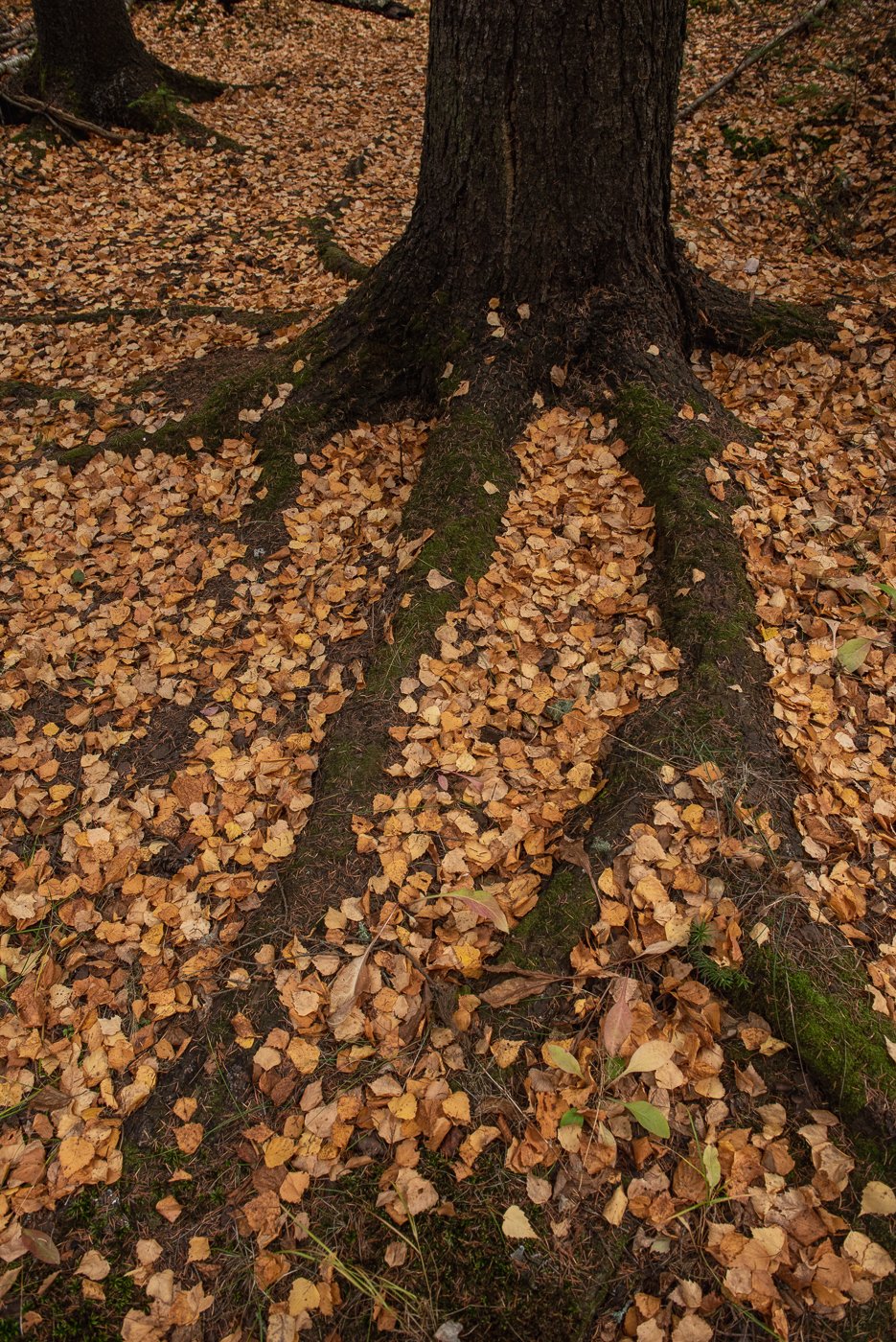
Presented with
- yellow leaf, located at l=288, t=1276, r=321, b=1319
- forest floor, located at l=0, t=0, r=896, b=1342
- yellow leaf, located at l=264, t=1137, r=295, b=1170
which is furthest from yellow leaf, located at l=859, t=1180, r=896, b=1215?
yellow leaf, located at l=264, t=1137, r=295, b=1170

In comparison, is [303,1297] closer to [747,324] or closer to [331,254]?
→ [747,324]

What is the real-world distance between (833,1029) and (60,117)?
32.3 ft

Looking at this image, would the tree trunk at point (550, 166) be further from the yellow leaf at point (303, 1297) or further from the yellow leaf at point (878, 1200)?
the yellow leaf at point (303, 1297)

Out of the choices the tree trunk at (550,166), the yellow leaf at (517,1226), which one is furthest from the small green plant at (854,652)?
the yellow leaf at (517,1226)

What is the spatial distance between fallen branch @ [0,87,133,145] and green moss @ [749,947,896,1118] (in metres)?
9.23

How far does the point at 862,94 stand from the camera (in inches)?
248

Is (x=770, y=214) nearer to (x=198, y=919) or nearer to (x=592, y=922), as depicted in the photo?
(x=592, y=922)

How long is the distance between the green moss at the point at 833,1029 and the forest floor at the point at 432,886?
0.01m

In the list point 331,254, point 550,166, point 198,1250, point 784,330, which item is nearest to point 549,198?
point 550,166

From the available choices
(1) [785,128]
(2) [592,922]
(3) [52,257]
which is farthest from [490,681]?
(1) [785,128]

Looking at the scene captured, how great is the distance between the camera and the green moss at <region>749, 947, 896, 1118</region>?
206 cm

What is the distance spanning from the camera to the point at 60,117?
7734mm

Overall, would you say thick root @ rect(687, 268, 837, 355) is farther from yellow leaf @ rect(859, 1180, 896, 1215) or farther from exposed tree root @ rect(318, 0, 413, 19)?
exposed tree root @ rect(318, 0, 413, 19)

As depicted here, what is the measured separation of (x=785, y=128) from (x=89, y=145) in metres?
6.52
